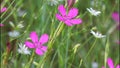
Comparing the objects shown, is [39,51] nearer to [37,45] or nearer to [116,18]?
[37,45]

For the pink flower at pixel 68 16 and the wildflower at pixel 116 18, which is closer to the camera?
the pink flower at pixel 68 16

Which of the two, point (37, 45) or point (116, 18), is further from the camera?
point (116, 18)

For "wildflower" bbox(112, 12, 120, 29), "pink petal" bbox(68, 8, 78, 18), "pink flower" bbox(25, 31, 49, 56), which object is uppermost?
"pink petal" bbox(68, 8, 78, 18)

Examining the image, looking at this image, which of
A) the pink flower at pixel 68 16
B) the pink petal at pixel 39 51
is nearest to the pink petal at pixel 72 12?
the pink flower at pixel 68 16

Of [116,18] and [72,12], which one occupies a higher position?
[72,12]

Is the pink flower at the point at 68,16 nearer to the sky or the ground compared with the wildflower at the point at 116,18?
nearer to the sky

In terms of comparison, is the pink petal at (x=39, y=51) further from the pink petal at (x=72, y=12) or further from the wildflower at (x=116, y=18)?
the wildflower at (x=116, y=18)

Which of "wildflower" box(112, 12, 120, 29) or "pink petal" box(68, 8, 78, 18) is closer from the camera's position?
"pink petal" box(68, 8, 78, 18)

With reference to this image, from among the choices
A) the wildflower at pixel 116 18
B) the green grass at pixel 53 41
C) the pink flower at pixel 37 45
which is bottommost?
the wildflower at pixel 116 18

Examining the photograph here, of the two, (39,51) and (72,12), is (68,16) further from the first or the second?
(39,51)

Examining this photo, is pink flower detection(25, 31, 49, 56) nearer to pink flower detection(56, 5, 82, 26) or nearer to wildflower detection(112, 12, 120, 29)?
pink flower detection(56, 5, 82, 26)

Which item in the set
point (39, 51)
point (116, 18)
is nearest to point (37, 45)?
point (39, 51)

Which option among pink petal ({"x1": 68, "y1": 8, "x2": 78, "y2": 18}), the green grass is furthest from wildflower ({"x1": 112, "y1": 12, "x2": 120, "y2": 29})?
pink petal ({"x1": 68, "y1": 8, "x2": 78, "y2": 18})

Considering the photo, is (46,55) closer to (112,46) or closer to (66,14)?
(66,14)
